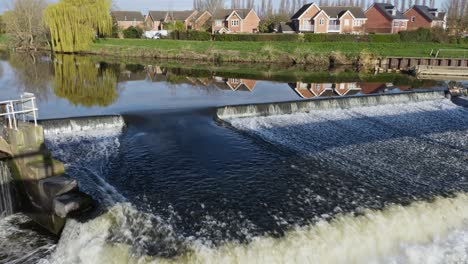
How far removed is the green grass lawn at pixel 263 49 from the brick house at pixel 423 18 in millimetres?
21395

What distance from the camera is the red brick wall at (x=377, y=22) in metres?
63.0

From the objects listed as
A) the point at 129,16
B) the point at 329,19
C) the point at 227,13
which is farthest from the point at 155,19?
the point at 329,19

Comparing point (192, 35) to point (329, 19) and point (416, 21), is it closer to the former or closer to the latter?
point (329, 19)

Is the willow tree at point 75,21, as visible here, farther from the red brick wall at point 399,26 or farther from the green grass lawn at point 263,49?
the red brick wall at point 399,26

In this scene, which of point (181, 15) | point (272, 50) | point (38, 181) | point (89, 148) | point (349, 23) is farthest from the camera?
point (181, 15)

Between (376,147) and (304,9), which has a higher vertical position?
(304,9)

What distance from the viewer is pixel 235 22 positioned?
67.8 metres

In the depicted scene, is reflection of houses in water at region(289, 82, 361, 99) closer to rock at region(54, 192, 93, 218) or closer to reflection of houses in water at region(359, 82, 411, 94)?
reflection of houses in water at region(359, 82, 411, 94)

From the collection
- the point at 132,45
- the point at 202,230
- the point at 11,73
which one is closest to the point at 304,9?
the point at 132,45

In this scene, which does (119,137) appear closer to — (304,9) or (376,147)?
(376,147)

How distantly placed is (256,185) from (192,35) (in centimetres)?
4738

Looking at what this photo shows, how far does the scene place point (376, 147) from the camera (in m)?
14.0

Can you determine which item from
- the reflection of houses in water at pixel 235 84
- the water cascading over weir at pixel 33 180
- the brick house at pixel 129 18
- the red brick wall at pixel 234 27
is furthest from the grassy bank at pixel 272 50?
the brick house at pixel 129 18

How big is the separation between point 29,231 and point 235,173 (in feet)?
18.0
